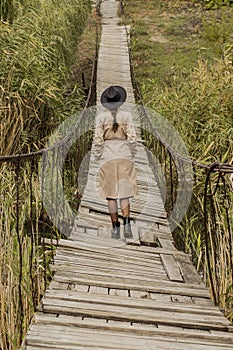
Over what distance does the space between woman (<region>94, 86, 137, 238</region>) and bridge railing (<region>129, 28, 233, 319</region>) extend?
1.01 ft

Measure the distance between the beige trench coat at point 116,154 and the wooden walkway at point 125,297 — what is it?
14.7 inches

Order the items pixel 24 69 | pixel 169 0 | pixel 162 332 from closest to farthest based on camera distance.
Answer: pixel 162 332 < pixel 24 69 < pixel 169 0

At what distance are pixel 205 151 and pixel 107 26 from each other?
9403 millimetres

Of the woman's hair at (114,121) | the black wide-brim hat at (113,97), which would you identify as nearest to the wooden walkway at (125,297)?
the woman's hair at (114,121)

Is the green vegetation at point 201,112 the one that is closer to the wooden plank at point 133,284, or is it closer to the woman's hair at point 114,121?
the wooden plank at point 133,284

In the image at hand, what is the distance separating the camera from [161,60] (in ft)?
35.6

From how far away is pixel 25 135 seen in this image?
16.1 feet

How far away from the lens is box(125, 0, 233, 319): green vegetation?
11.3 feet

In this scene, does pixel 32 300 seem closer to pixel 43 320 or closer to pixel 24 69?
pixel 43 320

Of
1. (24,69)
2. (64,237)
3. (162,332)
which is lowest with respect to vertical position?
(64,237)

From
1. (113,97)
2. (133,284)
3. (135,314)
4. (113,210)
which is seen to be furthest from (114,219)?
(135,314)

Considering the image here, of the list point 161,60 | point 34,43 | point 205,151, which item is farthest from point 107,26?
point 205,151

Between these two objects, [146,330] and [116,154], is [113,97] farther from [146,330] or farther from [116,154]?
[146,330]

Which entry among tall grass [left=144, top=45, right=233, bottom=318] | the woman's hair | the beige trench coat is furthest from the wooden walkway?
the woman's hair
